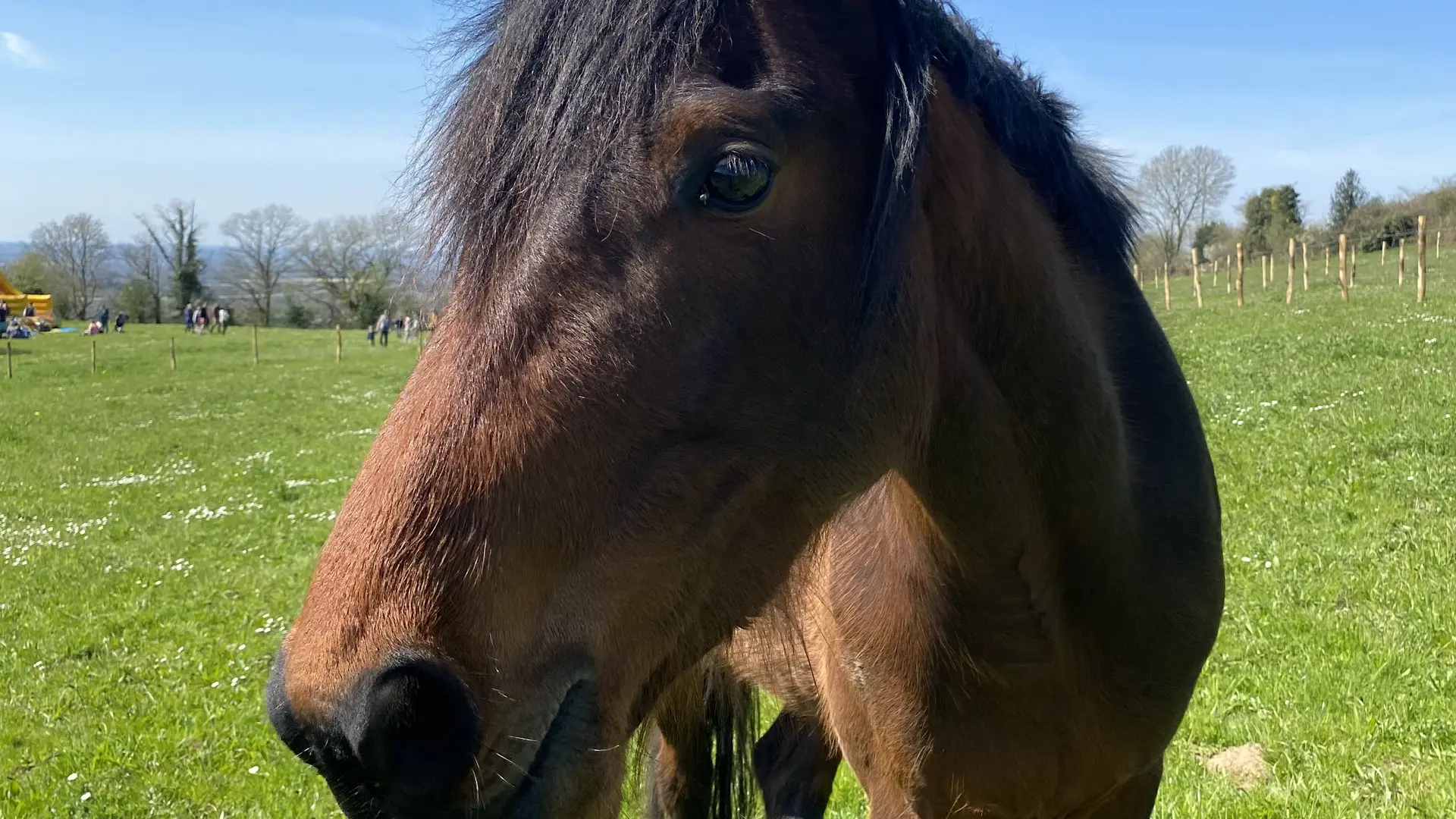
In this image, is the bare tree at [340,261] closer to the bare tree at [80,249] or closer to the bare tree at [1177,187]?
the bare tree at [80,249]

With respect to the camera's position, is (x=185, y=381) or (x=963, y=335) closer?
(x=963, y=335)

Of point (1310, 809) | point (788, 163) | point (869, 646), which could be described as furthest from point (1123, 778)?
point (1310, 809)

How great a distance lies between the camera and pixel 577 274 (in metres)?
1.42

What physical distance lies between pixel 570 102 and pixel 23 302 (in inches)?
2792

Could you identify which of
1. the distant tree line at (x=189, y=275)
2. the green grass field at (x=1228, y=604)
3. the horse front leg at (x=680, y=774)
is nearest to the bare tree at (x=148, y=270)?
the distant tree line at (x=189, y=275)

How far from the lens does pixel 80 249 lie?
7769 centimetres

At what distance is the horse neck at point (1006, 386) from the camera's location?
71.8 inches

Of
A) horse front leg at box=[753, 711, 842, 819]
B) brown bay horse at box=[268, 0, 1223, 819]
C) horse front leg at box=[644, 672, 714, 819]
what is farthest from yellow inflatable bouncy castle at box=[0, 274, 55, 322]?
brown bay horse at box=[268, 0, 1223, 819]

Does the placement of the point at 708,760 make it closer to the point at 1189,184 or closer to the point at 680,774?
the point at 680,774

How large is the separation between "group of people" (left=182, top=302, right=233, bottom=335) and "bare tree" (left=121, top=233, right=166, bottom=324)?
26.9 feet

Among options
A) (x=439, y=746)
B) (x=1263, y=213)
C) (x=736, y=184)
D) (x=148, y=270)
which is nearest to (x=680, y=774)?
(x=439, y=746)

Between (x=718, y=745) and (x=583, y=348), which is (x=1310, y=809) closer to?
(x=718, y=745)

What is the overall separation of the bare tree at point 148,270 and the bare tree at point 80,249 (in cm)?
389

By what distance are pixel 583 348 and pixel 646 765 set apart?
138 inches
